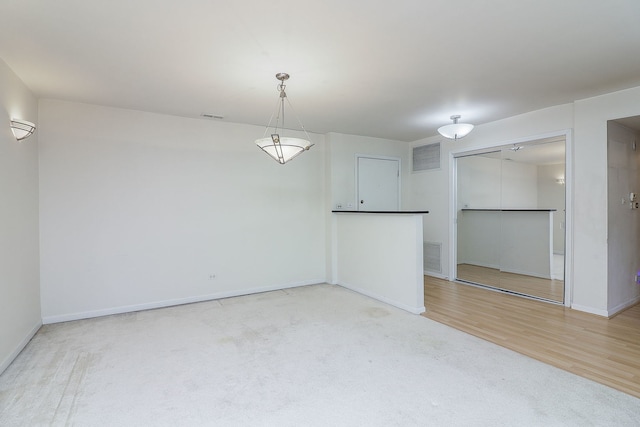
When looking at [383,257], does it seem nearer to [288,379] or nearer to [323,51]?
[288,379]

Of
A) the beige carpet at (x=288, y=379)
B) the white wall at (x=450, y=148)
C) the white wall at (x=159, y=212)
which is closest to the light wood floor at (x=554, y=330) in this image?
the beige carpet at (x=288, y=379)

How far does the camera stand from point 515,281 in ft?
15.8

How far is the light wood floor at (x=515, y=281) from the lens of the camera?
14.5 ft

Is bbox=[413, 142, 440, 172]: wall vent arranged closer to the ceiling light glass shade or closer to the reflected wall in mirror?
the reflected wall in mirror

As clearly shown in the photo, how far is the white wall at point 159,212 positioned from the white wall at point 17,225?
0.23 metres

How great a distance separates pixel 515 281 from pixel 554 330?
163cm

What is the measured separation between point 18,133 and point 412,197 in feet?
18.6

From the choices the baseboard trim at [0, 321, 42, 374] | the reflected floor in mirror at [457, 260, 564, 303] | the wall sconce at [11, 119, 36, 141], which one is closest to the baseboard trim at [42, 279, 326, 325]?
the baseboard trim at [0, 321, 42, 374]

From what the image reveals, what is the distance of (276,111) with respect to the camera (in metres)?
4.18

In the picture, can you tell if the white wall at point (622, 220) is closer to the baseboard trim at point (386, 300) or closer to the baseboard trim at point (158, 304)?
the baseboard trim at point (386, 300)

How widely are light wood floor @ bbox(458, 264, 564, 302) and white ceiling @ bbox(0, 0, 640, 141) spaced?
2.50 m

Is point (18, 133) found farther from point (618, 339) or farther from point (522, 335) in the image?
point (618, 339)

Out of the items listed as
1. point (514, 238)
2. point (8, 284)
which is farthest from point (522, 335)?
point (8, 284)

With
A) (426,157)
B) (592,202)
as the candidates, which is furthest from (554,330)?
(426,157)
